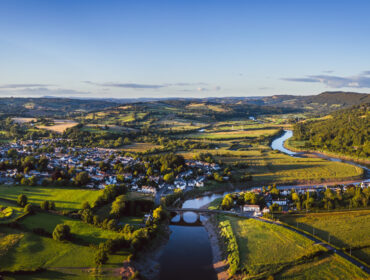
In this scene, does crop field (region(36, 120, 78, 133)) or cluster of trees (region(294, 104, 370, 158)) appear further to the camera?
crop field (region(36, 120, 78, 133))

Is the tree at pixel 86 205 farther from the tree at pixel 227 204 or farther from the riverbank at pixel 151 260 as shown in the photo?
the tree at pixel 227 204

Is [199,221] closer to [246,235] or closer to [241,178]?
[246,235]

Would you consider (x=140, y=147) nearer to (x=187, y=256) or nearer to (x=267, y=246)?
(x=187, y=256)

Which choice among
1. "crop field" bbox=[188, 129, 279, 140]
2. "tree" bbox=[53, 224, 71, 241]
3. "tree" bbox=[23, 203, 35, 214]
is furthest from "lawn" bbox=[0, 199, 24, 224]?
"crop field" bbox=[188, 129, 279, 140]

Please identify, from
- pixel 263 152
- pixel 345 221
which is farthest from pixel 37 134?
pixel 345 221

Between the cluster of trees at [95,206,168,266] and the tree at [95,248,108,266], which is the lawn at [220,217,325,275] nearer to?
the cluster of trees at [95,206,168,266]
